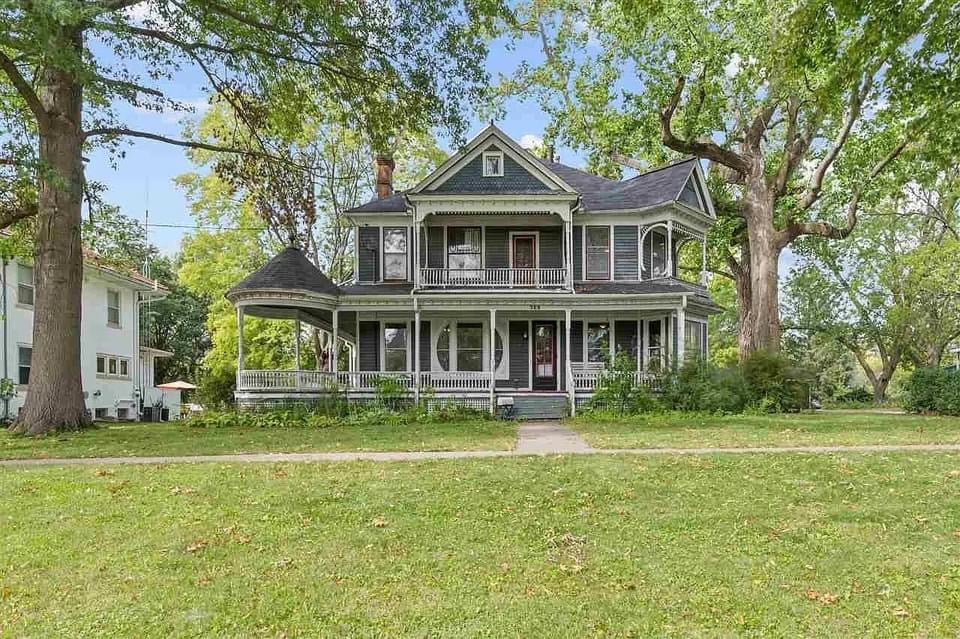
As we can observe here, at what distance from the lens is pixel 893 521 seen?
5.93 metres

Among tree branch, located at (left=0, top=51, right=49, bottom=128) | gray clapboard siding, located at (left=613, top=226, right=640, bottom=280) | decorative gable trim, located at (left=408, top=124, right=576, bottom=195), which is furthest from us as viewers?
gray clapboard siding, located at (left=613, top=226, right=640, bottom=280)

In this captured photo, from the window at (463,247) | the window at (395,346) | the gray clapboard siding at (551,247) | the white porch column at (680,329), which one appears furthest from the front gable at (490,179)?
the white porch column at (680,329)

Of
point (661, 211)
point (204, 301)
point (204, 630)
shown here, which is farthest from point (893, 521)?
point (204, 301)

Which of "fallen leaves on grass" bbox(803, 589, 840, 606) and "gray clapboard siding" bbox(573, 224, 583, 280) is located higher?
"gray clapboard siding" bbox(573, 224, 583, 280)

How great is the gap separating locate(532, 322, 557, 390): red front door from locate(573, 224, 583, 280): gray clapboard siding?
6.05 feet

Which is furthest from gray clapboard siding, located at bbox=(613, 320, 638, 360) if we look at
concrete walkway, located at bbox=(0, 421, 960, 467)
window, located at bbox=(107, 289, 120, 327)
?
window, located at bbox=(107, 289, 120, 327)

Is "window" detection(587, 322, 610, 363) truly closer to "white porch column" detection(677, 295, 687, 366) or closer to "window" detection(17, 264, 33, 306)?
"white porch column" detection(677, 295, 687, 366)

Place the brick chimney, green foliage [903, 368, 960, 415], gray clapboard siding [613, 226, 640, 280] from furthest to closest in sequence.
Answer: the brick chimney
gray clapboard siding [613, 226, 640, 280]
green foliage [903, 368, 960, 415]

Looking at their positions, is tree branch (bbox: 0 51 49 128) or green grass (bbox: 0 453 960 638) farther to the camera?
tree branch (bbox: 0 51 49 128)

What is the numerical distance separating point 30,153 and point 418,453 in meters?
10.9

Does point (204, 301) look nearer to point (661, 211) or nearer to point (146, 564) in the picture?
point (661, 211)

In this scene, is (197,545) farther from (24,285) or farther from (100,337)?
(100,337)

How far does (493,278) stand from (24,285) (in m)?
15.1

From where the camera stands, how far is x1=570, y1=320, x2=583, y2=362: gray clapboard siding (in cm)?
2044
